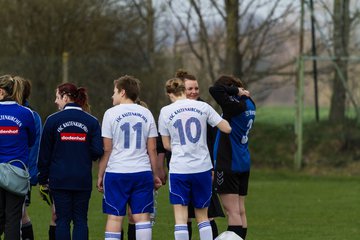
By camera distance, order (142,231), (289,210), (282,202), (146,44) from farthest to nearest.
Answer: (146,44) < (282,202) < (289,210) < (142,231)

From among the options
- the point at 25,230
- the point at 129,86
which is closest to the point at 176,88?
the point at 129,86

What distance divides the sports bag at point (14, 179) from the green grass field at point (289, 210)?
217 centimetres

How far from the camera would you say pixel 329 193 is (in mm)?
18422

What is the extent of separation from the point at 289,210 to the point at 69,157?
21.9 feet

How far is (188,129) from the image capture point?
31.2ft

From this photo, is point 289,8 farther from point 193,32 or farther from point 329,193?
point 329,193

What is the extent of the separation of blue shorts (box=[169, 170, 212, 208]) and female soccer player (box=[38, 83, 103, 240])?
814 millimetres

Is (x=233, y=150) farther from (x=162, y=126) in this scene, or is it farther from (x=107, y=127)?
(x=107, y=127)


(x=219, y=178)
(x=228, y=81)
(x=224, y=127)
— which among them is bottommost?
(x=219, y=178)

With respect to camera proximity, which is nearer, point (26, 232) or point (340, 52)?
point (26, 232)

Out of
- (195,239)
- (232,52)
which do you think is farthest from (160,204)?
(232,52)

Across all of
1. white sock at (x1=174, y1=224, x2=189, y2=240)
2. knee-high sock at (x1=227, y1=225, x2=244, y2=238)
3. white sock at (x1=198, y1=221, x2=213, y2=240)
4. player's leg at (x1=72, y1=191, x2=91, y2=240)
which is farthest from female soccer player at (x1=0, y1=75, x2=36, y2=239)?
knee-high sock at (x1=227, y1=225, x2=244, y2=238)

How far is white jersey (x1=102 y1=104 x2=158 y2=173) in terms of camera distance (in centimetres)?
930

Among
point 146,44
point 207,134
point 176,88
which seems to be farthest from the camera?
point 146,44
